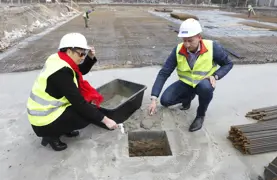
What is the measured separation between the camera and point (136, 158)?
2426 millimetres

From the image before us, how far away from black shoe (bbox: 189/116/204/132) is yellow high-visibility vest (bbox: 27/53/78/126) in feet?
4.68

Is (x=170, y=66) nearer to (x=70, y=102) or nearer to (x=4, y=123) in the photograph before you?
(x=70, y=102)

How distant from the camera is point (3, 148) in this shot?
254cm

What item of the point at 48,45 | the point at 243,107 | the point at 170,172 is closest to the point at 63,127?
the point at 170,172

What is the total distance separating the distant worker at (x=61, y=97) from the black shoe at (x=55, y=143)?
0.08ft

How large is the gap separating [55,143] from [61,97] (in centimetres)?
51

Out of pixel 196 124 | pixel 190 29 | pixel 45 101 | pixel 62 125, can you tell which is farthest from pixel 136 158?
pixel 190 29

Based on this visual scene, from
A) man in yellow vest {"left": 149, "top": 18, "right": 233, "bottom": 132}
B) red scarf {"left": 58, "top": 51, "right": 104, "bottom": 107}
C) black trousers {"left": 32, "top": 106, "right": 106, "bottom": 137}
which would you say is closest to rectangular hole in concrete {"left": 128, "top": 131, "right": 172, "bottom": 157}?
man in yellow vest {"left": 149, "top": 18, "right": 233, "bottom": 132}

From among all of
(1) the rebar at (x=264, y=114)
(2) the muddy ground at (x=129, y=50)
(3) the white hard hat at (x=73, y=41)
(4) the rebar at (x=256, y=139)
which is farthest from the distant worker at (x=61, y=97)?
(2) the muddy ground at (x=129, y=50)

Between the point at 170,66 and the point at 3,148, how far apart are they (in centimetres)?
200

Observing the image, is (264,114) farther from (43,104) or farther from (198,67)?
(43,104)

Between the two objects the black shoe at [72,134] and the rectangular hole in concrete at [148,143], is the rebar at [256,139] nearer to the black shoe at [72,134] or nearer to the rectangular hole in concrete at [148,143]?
the rectangular hole in concrete at [148,143]

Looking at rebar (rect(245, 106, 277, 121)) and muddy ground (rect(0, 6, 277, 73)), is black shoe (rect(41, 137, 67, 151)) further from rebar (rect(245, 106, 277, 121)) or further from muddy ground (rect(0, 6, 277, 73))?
muddy ground (rect(0, 6, 277, 73))

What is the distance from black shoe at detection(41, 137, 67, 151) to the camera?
2438mm
